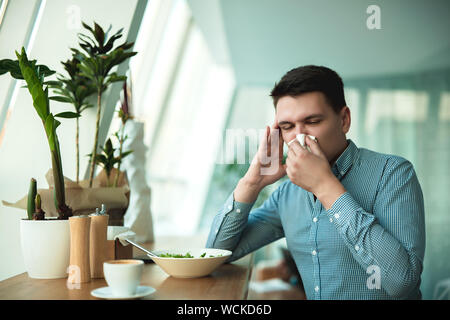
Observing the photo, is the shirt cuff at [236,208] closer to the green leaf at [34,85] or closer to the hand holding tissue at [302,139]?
the hand holding tissue at [302,139]

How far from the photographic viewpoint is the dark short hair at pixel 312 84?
1.22 meters

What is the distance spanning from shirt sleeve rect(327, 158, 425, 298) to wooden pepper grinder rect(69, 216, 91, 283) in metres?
0.59

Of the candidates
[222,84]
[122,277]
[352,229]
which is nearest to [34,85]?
[122,277]

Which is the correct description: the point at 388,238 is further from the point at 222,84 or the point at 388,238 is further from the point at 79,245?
the point at 222,84

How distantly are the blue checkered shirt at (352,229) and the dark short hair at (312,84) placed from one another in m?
0.16

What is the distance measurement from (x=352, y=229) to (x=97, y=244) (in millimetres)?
629

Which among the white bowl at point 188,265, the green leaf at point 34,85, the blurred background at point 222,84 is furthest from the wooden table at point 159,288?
the blurred background at point 222,84

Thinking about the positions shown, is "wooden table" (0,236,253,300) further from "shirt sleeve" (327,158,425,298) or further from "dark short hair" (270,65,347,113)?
"dark short hair" (270,65,347,113)

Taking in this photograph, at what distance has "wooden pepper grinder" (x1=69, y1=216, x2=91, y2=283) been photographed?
97 centimetres

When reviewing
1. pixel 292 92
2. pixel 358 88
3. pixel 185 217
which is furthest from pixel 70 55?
pixel 185 217

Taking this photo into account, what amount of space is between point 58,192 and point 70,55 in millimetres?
620

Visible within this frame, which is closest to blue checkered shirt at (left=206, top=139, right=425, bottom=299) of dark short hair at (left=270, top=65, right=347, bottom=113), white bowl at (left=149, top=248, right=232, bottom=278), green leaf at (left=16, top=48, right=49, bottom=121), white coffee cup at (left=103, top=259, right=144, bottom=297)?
dark short hair at (left=270, top=65, right=347, bottom=113)
